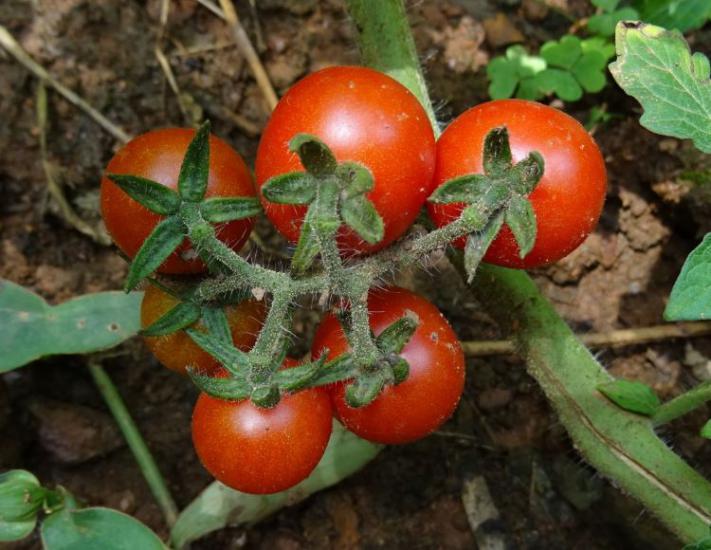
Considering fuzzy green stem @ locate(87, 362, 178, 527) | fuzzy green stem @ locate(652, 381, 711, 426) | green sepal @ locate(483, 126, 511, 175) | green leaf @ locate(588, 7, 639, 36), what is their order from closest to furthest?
green sepal @ locate(483, 126, 511, 175)
fuzzy green stem @ locate(652, 381, 711, 426)
fuzzy green stem @ locate(87, 362, 178, 527)
green leaf @ locate(588, 7, 639, 36)

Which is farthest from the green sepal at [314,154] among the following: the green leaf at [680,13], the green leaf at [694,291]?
the green leaf at [680,13]

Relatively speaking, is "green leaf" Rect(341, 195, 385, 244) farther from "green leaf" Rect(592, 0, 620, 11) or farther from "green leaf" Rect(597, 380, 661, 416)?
"green leaf" Rect(592, 0, 620, 11)

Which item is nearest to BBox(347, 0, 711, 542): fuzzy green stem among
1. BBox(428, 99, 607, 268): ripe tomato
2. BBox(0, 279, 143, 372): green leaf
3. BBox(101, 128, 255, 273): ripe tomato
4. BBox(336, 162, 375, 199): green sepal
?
BBox(428, 99, 607, 268): ripe tomato

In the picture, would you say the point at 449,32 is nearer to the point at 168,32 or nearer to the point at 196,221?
the point at 168,32

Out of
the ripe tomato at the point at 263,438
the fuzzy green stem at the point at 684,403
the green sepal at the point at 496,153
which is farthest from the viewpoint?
the fuzzy green stem at the point at 684,403

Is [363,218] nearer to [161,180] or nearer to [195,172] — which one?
[195,172]

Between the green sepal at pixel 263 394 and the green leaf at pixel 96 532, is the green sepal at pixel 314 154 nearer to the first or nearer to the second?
the green sepal at pixel 263 394

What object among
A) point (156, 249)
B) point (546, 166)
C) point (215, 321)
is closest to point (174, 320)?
point (215, 321)

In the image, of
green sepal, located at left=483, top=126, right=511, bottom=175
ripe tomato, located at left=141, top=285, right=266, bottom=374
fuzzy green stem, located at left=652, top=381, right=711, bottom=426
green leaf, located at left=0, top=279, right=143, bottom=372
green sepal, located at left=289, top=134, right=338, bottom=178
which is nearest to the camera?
green sepal, located at left=289, top=134, right=338, bottom=178
